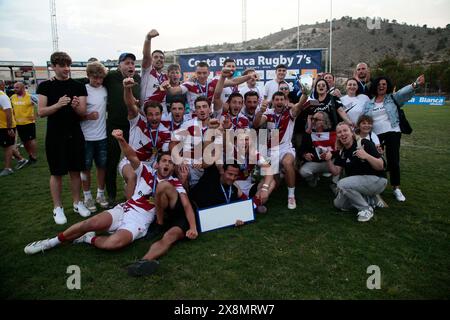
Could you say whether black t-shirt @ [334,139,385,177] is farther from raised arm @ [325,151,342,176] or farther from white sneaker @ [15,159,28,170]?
white sneaker @ [15,159,28,170]

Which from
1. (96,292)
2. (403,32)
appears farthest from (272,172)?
(403,32)

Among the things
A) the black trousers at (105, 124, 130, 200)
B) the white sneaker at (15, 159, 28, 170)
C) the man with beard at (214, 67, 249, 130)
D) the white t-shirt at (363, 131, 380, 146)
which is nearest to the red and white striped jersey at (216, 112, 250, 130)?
the man with beard at (214, 67, 249, 130)

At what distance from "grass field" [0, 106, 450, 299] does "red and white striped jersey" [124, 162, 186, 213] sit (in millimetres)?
535

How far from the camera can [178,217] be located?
3.94m

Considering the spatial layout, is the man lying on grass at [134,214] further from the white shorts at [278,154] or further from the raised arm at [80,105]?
the white shorts at [278,154]

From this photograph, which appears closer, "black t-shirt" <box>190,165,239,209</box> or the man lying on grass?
the man lying on grass

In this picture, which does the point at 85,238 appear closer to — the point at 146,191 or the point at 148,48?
the point at 146,191

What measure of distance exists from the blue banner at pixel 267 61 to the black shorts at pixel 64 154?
993 cm

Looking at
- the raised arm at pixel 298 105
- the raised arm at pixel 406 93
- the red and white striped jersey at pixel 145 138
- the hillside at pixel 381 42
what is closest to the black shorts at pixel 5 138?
the red and white striped jersey at pixel 145 138

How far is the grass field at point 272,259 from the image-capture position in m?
2.78

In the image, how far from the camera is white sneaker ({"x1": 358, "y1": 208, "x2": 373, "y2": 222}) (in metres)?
4.26

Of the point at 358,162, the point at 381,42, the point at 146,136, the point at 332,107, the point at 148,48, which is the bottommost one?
the point at 358,162

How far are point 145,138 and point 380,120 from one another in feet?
12.5

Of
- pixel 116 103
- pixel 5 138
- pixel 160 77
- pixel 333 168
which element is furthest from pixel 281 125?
pixel 5 138
